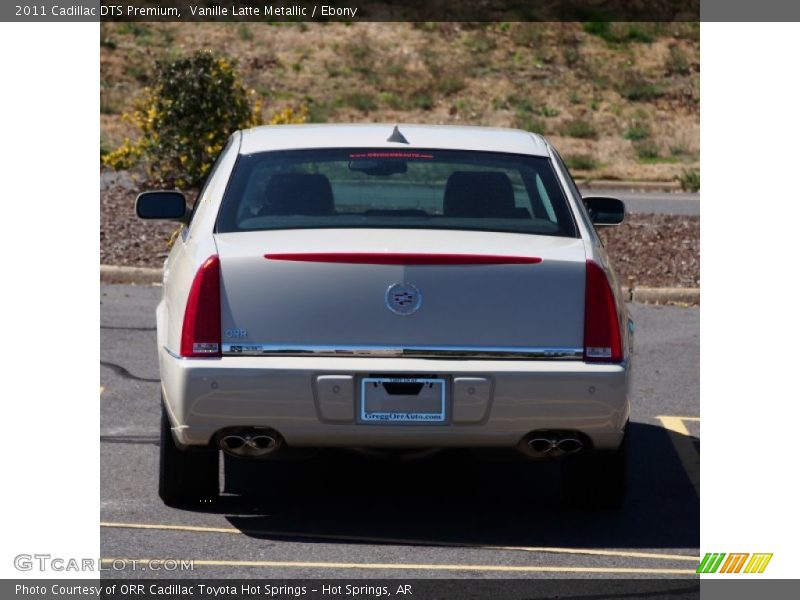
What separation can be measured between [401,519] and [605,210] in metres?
2.34

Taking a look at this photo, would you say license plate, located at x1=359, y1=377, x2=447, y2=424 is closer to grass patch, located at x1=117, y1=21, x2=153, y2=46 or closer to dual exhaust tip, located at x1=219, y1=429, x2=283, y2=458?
dual exhaust tip, located at x1=219, y1=429, x2=283, y2=458

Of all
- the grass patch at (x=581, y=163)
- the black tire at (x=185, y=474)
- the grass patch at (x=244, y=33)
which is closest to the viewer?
the black tire at (x=185, y=474)

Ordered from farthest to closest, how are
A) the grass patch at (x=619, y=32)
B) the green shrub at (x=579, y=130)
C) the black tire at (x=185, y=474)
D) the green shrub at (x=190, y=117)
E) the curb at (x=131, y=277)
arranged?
the grass patch at (x=619, y=32) < the green shrub at (x=579, y=130) < the green shrub at (x=190, y=117) < the curb at (x=131, y=277) < the black tire at (x=185, y=474)

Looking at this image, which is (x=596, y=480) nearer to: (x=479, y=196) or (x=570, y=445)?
(x=570, y=445)

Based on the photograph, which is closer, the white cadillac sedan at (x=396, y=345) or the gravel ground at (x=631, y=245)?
the white cadillac sedan at (x=396, y=345)

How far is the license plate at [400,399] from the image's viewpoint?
598 cm

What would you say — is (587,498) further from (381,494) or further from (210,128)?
(210,128)

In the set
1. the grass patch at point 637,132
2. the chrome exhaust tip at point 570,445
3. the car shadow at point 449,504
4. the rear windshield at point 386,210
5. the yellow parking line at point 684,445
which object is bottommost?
the grass patch at point 637,132

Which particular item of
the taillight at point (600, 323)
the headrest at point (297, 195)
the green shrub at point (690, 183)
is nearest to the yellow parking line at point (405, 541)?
the taillight at point (600, 323)

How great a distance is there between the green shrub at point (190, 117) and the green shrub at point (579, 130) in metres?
13.2

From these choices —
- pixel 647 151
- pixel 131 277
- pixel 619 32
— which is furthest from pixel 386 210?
pixel 619 32

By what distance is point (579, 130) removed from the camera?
30734 mm
